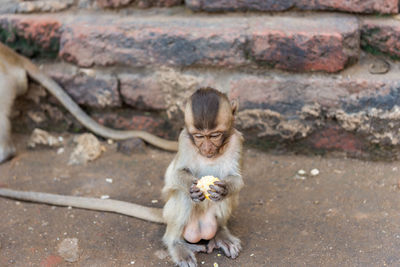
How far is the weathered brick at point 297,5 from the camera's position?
340 cm

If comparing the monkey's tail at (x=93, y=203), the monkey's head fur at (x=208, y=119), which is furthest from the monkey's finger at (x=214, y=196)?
the monkey's tail at (x=93, y=203)

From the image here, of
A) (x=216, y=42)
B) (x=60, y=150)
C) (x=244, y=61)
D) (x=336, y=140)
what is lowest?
(x=60, y=150)

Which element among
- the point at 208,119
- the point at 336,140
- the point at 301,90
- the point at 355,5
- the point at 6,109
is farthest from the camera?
the point at 6,109

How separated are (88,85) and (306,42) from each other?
1.75 m

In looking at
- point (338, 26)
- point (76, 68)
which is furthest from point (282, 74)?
point (76, 68)

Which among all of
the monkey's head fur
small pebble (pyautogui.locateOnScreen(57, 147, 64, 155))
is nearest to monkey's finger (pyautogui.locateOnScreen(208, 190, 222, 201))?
the monkey's head fur

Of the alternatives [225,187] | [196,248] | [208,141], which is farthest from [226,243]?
[208,141]

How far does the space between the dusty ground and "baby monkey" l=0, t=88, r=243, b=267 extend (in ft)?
0.33

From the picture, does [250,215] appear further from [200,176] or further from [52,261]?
[52,261]

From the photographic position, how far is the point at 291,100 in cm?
362

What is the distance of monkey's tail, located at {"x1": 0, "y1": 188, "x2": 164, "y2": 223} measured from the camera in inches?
125

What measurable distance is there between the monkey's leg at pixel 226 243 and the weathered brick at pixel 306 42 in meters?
1.31

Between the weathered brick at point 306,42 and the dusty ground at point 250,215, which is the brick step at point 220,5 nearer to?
the weathered brick at point 306,42

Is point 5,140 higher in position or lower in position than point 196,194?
lower
